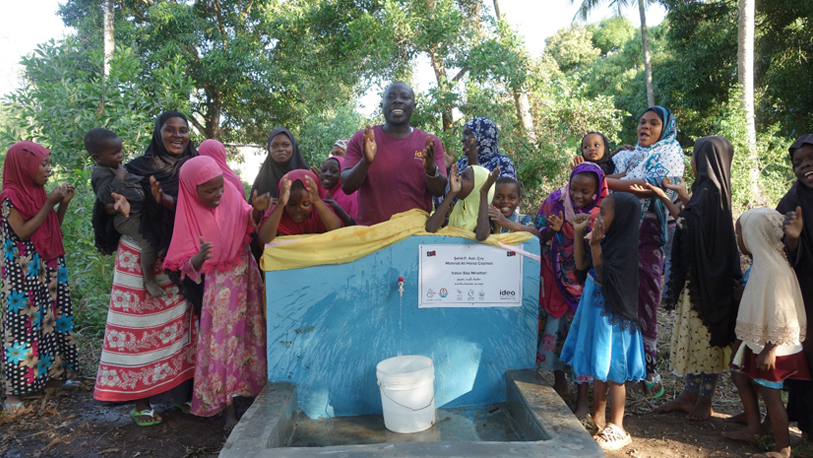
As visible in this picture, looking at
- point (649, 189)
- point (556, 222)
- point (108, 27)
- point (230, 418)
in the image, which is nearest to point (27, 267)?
point (230, 418)

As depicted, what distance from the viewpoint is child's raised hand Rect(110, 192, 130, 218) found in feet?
10.4

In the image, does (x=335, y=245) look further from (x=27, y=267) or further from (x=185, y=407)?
(x=27, y=267)

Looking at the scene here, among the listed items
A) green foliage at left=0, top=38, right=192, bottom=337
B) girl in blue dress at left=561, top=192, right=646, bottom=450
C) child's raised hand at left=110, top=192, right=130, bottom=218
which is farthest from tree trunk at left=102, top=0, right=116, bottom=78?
girl in blue dress at left=561, top=192, right=646, bottom=450

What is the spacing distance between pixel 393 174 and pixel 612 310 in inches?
64.4

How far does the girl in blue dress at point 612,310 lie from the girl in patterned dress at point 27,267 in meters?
3.62

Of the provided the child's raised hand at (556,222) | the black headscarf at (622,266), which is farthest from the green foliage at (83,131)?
the black headscarf at (622,266)

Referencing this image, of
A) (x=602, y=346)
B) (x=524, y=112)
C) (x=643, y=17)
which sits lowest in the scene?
(x=602, y=346)

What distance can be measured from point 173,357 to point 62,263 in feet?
4.50

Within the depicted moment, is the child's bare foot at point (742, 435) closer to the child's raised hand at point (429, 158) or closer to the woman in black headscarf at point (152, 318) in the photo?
the child's raised hand at point (429, 158)

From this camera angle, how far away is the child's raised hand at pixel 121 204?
3182 millimetres

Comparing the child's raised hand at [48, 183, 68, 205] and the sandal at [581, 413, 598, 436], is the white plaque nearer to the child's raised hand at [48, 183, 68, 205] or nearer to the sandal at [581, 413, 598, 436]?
the sandal at [581, 413, 598, 436]

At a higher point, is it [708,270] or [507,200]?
[507,200]

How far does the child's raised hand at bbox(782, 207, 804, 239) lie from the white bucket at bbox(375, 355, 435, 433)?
218 centimetres

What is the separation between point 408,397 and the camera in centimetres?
Result: 292
